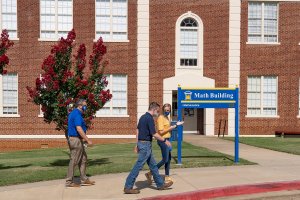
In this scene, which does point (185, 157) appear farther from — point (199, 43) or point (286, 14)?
point (286, 14)

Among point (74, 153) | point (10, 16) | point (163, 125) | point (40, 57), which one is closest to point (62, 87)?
point (74, 153)

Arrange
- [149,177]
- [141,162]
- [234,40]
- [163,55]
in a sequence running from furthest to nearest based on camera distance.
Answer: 1. [234,40]
2. [163,55]
3. [149,177]
4. [141,162]

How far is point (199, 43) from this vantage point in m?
23.3

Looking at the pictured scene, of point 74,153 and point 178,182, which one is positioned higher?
point 74,153

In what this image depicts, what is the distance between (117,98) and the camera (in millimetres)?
23156

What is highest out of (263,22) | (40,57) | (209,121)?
(263,22)

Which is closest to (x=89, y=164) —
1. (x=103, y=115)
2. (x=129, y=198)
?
(x=129, y=198)

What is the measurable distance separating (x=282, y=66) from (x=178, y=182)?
15.9 m

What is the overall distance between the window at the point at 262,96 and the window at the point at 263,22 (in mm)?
2127

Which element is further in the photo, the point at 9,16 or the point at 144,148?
the point at 9,16

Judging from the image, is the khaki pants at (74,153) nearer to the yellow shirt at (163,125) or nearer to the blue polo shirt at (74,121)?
the blue polo shirt at (74,121)

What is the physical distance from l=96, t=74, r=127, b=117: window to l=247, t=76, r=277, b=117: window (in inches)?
265

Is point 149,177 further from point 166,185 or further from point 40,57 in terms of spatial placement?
point 40,57

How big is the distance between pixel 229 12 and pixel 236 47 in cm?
191
